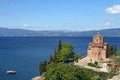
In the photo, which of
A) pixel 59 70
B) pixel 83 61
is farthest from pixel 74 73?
pixel 83 61

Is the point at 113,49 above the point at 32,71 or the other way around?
above

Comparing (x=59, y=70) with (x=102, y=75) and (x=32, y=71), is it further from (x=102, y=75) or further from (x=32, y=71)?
(x=32, y=71)

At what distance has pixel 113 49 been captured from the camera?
303 ft

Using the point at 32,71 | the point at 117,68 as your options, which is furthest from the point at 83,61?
the point at 32,71

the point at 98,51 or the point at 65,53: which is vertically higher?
the point at 98,51

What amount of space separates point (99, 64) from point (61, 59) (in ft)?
46.4

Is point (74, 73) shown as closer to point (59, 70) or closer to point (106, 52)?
point (59, 70)

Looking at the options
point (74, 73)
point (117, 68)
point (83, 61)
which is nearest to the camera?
point (74, 73)

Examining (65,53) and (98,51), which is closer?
(98,51)

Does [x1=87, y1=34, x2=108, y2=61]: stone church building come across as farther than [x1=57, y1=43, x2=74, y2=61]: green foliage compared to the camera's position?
No

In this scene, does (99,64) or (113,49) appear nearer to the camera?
A: (99,64)

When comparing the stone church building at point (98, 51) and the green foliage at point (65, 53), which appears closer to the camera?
the stone church building at point (98, 51)

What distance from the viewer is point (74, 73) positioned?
5219 cm

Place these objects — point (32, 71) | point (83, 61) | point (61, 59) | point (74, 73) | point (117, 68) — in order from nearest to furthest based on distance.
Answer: point (74, 73) < point (117, 68) < point (83, 61) < point (61, 59) < point (32, 71)
